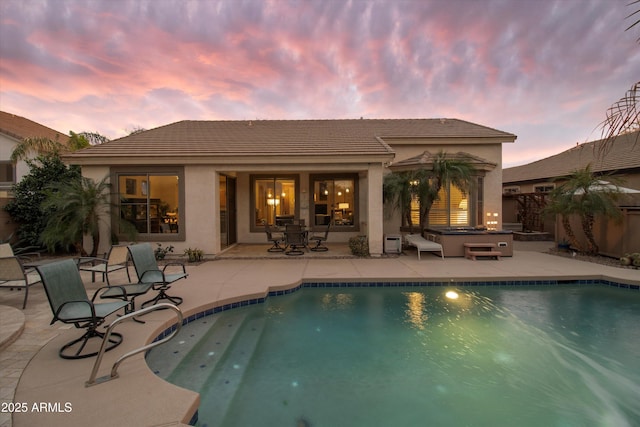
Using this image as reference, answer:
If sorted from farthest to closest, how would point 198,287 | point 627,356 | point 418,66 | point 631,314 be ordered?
1. point 418,66
2. point 198,287
3. point 631,314
4. point 627,356

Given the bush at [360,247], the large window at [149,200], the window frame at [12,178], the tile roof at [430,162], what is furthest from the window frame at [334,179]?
the window frame at [12,178]

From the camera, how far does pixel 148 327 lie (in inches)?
182

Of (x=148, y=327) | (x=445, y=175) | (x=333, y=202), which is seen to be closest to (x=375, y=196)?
(x=445, y=175)

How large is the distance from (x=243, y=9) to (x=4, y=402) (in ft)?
40.1

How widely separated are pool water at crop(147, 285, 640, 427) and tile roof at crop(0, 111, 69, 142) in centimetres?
1793

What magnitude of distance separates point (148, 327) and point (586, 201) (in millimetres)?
12815

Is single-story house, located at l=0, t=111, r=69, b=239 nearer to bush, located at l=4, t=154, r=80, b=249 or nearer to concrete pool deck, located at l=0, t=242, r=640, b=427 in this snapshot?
bush, located at l=4, t=154, r=80, b=249

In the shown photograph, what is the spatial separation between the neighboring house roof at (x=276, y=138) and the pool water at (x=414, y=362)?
5.90 m

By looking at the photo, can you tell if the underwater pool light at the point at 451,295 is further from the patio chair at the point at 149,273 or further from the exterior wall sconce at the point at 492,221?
the exterior wall sconce at the point at 492,221

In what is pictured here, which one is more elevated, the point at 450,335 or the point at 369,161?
the point at 369,161

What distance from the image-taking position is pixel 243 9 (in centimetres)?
1099

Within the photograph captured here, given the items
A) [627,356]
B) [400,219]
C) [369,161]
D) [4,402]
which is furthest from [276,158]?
[627,356]

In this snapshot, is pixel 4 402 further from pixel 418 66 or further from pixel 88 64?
pixel 418 66

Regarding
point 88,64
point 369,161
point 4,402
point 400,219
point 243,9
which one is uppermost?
point 243,9
